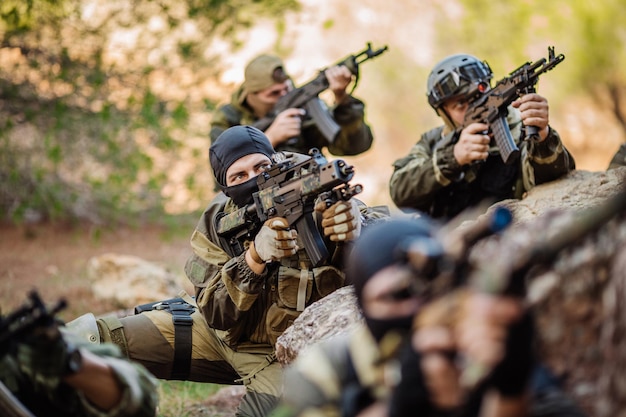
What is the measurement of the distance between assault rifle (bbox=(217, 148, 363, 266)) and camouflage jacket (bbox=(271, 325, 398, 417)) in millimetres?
1283

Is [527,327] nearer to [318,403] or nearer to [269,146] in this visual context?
[318,403]

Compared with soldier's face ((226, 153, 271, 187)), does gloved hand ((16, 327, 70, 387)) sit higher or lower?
lower

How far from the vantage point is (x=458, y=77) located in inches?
208

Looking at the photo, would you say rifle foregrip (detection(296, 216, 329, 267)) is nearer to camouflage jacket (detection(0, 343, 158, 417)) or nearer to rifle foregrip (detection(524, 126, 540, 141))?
camouflage jacket (detection(0, 343, 158, 417))

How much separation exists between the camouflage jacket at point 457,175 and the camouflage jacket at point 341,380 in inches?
117

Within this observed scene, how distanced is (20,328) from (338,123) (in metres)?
4.60

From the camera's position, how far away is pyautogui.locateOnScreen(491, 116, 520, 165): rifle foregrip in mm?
4895

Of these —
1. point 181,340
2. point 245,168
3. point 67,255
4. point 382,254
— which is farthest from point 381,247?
point 67,255

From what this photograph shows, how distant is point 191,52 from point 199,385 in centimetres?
544

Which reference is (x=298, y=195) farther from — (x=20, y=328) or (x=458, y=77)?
(x=458, y=77)

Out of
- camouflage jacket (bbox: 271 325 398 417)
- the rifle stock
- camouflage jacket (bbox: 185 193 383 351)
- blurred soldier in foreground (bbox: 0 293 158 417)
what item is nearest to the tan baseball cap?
camouflage jacket (bbox: 185 193 383 351)

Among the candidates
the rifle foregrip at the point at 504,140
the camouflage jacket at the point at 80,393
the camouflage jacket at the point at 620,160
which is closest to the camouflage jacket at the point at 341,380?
the camouflage jacket at the point at 80,393

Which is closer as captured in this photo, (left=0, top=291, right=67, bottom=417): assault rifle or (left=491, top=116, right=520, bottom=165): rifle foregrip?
(left=0, top=291, right=67, bottom=417): assault rifle

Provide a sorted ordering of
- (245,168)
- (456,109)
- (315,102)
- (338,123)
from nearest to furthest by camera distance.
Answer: (245,168)
(456,109)
(315,102)
(338,123)
